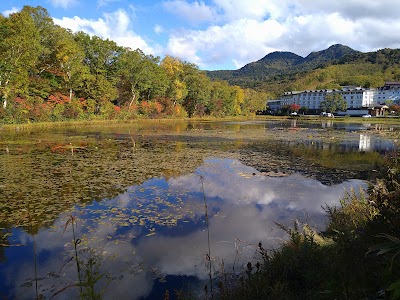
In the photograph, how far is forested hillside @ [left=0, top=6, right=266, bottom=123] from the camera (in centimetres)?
2938

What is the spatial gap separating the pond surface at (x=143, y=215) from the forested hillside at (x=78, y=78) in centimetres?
2041

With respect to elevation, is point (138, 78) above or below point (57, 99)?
above

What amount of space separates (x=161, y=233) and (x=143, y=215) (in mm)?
1068

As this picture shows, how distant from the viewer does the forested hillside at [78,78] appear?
96.4 feet

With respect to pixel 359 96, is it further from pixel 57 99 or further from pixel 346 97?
pixel 57 99

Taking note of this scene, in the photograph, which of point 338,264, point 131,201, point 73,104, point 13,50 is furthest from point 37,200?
point 73,104

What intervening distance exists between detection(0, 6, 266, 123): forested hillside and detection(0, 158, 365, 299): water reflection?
2763 centimetres

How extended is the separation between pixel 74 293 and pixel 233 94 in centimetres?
8454

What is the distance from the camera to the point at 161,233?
19.5ft

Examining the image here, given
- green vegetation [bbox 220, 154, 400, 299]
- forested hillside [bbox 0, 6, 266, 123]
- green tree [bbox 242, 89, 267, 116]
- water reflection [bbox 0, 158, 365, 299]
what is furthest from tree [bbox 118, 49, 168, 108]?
green vegetation [bbox 220, 154, 400, 299]

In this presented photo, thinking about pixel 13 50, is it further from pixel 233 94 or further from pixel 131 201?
pixel 233 94

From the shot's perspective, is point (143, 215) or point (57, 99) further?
point (57, 99)

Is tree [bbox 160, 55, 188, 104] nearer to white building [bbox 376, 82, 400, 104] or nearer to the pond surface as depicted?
the pond surface

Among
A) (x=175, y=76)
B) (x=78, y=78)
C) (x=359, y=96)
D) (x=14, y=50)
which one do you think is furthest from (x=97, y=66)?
(x=359, y=96)
